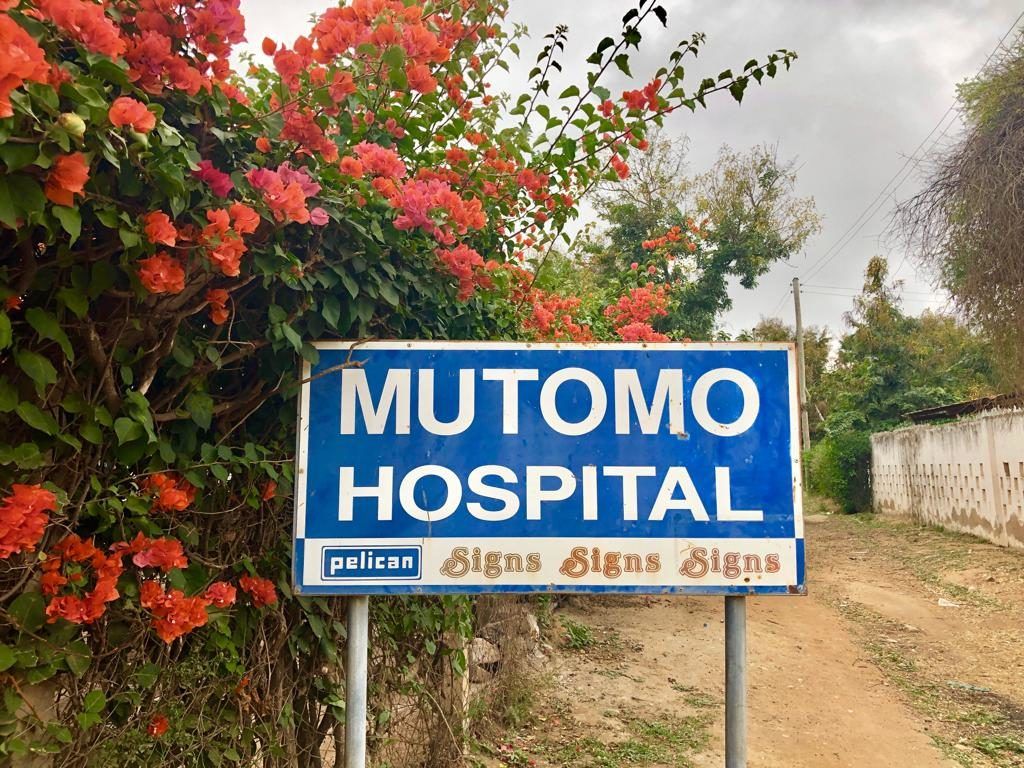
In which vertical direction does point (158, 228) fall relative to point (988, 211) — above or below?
below

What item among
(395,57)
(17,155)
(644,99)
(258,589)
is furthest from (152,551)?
(644,99)

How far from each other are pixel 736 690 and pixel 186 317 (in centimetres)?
153

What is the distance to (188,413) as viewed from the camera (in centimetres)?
161

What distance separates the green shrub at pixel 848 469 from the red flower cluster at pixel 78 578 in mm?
19143

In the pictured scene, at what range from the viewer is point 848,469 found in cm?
1833

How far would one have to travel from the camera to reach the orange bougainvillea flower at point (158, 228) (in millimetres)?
1294

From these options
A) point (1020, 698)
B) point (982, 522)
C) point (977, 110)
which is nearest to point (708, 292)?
point (982, 522)

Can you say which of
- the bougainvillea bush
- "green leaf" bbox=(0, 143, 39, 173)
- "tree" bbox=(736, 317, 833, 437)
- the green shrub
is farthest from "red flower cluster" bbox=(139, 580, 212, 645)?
"tree" bbox=(736, 317, 833, 437)

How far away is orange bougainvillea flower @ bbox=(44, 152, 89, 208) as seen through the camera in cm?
113

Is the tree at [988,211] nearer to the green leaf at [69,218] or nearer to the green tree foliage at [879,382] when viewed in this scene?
the green leaf at [69,218]

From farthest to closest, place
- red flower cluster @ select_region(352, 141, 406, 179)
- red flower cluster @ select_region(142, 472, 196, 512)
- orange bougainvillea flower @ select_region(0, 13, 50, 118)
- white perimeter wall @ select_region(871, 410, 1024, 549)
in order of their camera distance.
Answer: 1. white perimeter wall @ select_region(871, 410, 1024, 549)
2. red flower cluster @ select_region(352, 141, 406, 179)
3. red flower cluster @ select_region(142, 472, 196, 512)
4. orange bougainvillea flower @ select_region(0, 13, 50, 118)

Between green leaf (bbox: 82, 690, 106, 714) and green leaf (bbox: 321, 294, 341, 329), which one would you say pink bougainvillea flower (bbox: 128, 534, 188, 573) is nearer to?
green leaf (bbox: 82, 690, 106, 714)

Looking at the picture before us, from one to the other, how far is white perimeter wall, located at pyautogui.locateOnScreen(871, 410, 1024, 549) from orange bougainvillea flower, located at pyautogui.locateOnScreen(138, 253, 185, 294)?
11114mm

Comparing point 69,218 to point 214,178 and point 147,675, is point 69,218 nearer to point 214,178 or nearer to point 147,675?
point 214,178
